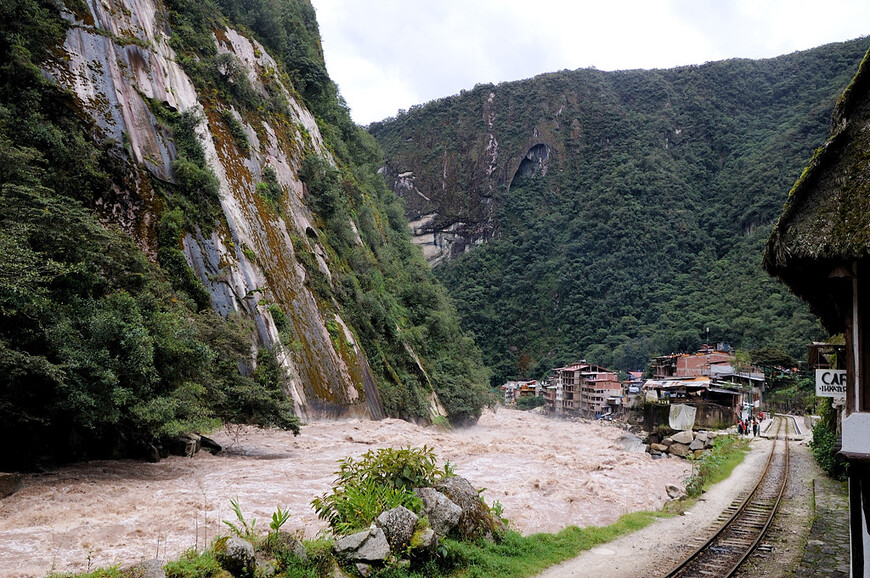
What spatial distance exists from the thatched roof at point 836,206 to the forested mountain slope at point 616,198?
210 feet

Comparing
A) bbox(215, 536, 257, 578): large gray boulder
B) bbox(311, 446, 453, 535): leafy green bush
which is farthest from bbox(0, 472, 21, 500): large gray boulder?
bbox(215, 536, 257, 578): large gray boulder

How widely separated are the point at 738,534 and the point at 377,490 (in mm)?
8264

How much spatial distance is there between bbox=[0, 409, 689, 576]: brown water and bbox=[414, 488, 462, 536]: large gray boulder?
2474 mm

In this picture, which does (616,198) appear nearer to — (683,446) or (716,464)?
(683,446)

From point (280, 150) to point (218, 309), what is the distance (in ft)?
51.2

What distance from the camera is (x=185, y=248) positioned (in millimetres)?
22641

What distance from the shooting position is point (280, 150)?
3503 cm

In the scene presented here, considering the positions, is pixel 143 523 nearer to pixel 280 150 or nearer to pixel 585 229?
pixel 280 150

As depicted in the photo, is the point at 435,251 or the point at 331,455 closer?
the point at 331,455

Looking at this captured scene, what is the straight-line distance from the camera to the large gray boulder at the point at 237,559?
21.8 ft

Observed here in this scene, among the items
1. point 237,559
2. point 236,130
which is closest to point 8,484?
point 237,559

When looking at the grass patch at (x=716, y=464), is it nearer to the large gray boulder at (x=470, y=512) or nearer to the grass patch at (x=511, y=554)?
the grass patch at (x=511, y=554)

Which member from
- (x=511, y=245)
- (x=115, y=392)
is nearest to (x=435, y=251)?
(x=511, y=245)

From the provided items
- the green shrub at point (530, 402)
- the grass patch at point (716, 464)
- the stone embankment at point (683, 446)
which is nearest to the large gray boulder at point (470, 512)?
the grass patch at point (716, 464)
